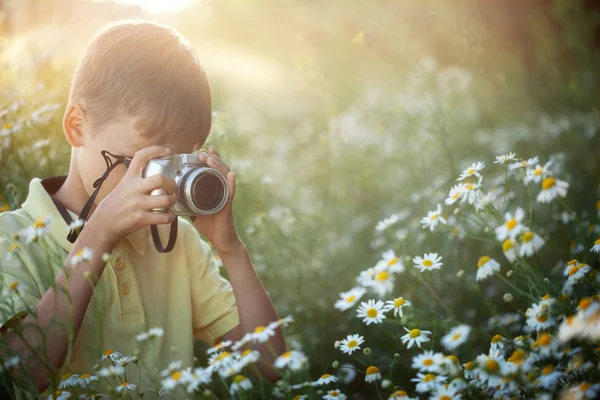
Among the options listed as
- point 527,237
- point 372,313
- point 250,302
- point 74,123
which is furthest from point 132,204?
point 527,237

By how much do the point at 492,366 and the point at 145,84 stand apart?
2.84ft

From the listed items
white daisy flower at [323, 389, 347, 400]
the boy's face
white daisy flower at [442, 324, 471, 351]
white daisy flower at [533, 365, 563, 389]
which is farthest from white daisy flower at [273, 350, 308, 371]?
the boy's face

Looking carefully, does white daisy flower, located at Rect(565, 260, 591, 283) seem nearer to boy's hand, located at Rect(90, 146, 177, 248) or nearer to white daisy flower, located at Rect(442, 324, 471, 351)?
white daisy flower, located at Rect(442, 324, 471, 351)

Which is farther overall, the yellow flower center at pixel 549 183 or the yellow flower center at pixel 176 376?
the yellow flower center at pixel 549 183

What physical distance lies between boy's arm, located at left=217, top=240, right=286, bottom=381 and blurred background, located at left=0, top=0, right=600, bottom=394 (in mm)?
281

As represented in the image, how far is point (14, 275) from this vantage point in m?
1.14

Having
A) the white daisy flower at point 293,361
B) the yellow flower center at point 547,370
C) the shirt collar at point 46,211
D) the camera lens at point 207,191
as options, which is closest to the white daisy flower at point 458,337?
the yellow flower center at point 547,370

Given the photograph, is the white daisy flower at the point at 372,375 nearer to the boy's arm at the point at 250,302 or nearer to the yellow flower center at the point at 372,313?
the yellow flower center at the point at 372,313

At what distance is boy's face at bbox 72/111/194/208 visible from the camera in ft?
4.06

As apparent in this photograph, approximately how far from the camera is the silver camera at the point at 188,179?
1.18m

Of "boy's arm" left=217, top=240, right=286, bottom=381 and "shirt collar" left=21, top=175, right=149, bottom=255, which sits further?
"boy's arm" left=217, top=240, right=286, bottom=381

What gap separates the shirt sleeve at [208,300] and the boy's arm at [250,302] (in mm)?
57

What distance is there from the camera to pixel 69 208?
131 centimetres

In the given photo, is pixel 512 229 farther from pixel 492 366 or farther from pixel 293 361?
pixel 293 361
